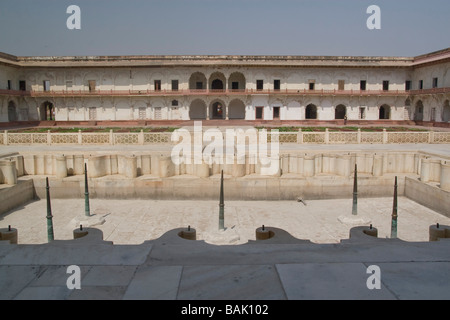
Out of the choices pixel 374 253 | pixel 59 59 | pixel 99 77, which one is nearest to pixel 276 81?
pixel 99 77

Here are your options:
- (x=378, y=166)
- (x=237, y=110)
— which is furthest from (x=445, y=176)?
(x=237, y=110)

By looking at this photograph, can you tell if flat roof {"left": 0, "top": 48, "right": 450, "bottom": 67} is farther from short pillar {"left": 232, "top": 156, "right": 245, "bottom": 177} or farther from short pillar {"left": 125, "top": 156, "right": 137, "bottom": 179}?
short pillar {"left": 232, "top": 156, "right": 245, "bottom": 177}

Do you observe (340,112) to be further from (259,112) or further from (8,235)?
(8,235)

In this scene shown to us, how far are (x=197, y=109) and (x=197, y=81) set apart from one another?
270 centimetres

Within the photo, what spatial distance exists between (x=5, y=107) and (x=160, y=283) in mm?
34701

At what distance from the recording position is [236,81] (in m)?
36.6

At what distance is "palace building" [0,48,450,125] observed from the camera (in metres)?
33.9

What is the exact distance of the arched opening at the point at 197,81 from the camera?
3619 cm

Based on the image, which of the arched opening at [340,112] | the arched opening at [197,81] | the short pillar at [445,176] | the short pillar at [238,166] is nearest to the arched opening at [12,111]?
the arched opening at [197,81]

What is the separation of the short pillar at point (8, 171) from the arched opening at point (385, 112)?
33119 mm

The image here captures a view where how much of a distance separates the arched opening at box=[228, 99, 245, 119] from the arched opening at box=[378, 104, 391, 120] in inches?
526

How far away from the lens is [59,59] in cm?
3459
